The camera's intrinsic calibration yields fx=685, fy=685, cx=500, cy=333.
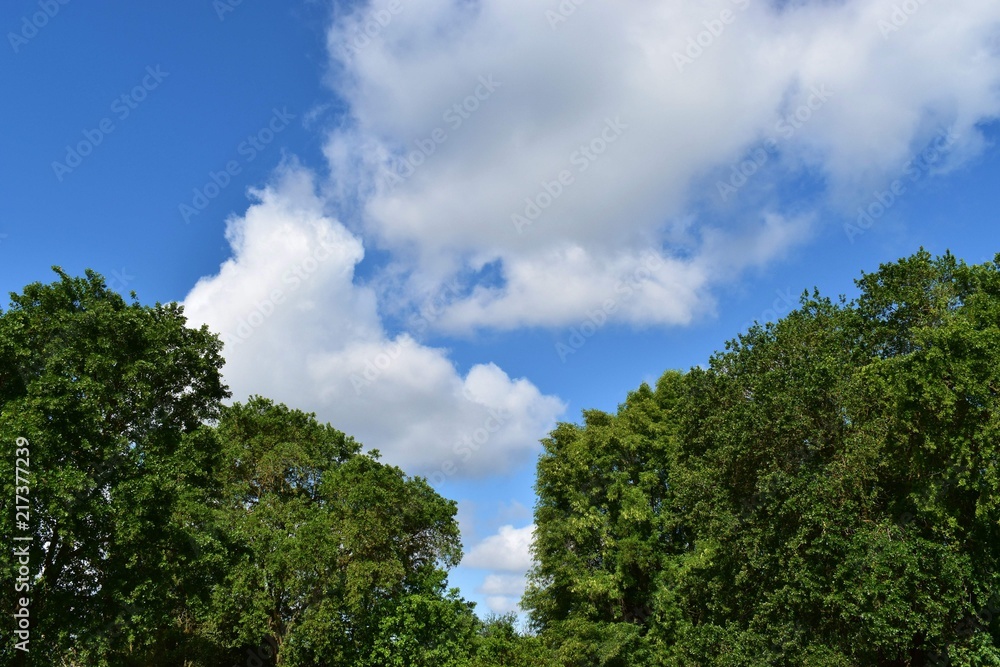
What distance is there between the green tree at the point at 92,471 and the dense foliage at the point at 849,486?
1941 cm

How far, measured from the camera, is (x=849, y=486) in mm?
22953

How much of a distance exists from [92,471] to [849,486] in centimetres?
2436

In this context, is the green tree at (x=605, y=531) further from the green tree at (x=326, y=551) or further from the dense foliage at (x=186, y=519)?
the green tree at (x=326, y=551)

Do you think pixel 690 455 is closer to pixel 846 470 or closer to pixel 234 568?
pixel 846 470

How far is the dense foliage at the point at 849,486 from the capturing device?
64.7 feet

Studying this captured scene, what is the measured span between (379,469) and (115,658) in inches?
604

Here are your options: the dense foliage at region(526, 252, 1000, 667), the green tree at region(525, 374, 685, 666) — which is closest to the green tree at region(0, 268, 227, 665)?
the dense foliage at region(526, 252, 1000, 667)

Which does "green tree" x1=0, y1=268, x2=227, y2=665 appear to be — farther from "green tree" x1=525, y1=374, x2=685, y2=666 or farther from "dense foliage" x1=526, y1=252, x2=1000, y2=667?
"green tree" x1=525, y1=374, x2=685, y2=666

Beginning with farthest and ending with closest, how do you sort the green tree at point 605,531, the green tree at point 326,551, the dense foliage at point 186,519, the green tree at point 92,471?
the green tree at point 605,531 < the green tree at point 326,551 < the dense foliage at point 186,519 < the green tree at point 92,471

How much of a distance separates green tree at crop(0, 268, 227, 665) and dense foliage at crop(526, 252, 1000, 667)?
Answer: 19405mm

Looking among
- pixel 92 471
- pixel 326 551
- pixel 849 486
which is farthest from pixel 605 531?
pixel 92 471

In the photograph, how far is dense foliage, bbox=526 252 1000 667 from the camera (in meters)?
19.7

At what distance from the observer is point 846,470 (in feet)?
74.4

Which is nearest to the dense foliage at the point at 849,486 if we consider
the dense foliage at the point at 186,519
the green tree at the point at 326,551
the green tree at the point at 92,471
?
the green tree at the point at 326,551
